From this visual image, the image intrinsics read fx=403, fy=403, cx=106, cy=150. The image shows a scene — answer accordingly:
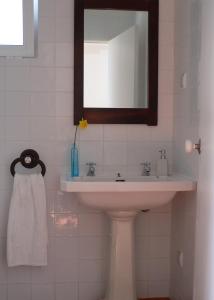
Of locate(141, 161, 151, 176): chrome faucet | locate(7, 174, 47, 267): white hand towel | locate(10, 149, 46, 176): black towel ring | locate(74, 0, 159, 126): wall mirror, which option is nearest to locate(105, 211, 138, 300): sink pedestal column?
locate(141, 161, 151, 176): chrome faucet

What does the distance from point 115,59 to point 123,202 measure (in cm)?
91

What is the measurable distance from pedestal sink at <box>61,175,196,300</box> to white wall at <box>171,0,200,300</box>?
0.46ft

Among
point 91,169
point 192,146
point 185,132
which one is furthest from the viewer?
point 91,169

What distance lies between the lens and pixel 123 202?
217cm

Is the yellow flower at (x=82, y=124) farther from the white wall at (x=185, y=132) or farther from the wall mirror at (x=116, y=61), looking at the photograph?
the white wall at (x=185, y=132)

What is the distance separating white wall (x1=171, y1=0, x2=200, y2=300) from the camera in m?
2.17

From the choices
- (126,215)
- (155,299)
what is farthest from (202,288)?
(155,299)

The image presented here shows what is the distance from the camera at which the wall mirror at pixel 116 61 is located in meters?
2.47

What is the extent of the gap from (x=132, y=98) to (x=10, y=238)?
1131 mm

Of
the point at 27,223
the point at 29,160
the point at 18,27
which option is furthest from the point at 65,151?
the point at 18,27

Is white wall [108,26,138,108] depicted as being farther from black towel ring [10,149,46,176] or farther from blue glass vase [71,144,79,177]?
black towel ring [10,149,46,176]

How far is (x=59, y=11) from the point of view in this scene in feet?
8.09

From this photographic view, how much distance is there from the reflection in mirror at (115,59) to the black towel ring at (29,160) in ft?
1.43

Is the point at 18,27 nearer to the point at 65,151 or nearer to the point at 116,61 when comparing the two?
the point at 116,61
